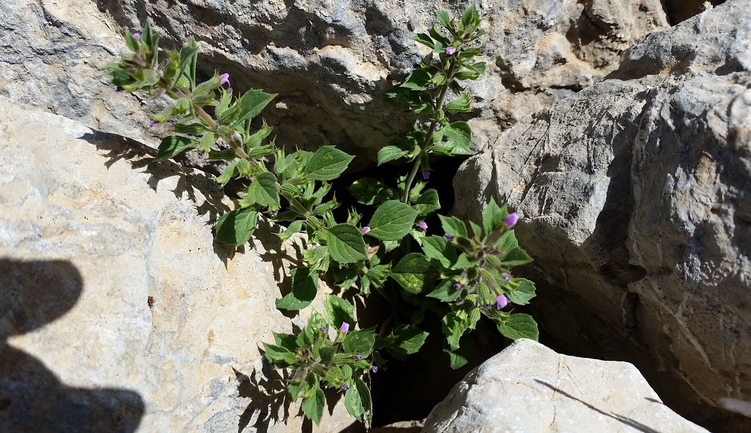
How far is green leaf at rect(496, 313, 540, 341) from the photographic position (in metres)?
3.57

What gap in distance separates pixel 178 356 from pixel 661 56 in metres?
3.55

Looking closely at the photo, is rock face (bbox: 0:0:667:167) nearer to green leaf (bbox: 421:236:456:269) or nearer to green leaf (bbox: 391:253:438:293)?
green leaf (bbox: 391:253:438:293)

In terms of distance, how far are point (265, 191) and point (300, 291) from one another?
0.89 metres

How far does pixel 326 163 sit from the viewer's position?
3494mm

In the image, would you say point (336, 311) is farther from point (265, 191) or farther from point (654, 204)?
point (654, 204)

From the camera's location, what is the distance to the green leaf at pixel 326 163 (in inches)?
136

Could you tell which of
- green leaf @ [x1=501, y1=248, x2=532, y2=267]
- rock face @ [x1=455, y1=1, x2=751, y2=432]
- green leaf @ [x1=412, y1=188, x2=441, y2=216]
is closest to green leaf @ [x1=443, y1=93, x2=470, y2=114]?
rock face @ [x1=455, y1=1, x2=751, y2=432]

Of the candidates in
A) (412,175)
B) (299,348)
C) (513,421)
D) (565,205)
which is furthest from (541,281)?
(299,348)

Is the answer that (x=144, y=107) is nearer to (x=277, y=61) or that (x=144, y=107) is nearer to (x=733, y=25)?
(x=277, y=61)

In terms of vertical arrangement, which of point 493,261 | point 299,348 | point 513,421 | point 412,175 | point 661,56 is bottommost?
point 299,348

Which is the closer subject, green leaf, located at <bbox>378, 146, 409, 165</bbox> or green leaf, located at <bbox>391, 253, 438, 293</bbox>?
green leaf, located at <bbox>391, 253, 438, 293</bbox>

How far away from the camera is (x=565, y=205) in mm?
3387

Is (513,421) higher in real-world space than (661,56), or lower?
lower

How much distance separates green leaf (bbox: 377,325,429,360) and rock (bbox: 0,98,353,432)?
787mm
